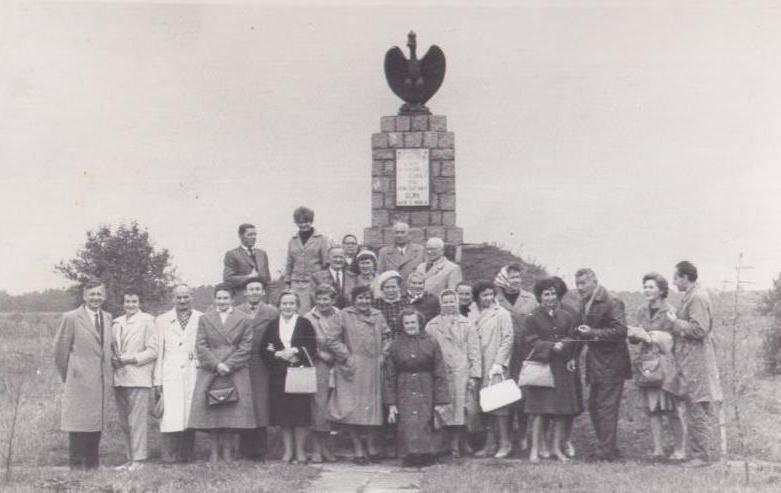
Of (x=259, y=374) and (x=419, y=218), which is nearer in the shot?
(x=259, y=374)

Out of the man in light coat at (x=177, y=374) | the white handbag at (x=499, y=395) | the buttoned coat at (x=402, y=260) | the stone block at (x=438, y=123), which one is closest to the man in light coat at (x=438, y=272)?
the buttoned coat at (x=402, y=260)

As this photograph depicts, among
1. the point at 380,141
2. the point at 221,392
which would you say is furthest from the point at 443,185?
the point at 221,392

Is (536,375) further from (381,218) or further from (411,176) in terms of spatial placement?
(411,176)

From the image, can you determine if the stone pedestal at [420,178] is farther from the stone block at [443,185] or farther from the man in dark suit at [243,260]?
the man in dark suit at [243,260]

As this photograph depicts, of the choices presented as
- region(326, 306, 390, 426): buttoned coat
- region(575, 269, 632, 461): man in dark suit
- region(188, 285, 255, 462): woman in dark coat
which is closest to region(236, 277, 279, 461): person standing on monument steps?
region(188, 285, 255, 462): woman in dark coat

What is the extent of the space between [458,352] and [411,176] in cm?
547

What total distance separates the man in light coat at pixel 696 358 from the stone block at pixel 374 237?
19.2ft

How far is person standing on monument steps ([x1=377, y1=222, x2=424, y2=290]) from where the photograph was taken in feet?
35.2

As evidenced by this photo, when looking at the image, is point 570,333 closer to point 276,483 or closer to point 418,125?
point 276,483

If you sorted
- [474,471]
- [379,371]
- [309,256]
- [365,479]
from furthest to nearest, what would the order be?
[309,256] < [379,371] < [474,471] < [365,479]

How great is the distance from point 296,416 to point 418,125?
658cm

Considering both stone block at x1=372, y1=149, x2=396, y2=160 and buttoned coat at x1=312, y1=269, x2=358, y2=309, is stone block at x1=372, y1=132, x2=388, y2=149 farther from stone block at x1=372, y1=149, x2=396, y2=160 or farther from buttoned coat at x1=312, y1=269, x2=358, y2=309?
buttoned coat at x1=312, y1=269, x2=358, y2=309

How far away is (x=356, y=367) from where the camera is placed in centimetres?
841

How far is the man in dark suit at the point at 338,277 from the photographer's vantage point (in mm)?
9648
